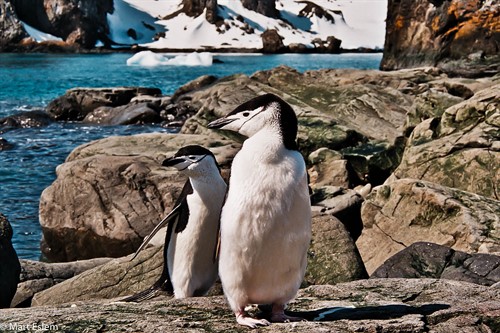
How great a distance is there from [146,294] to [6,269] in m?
1.35

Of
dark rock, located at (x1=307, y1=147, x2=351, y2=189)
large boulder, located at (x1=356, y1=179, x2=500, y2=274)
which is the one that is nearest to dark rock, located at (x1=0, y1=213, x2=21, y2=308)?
large boulder, located at (x1=356, y1=179, x2=500, y2=274)

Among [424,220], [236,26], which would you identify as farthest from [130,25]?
[424,220]

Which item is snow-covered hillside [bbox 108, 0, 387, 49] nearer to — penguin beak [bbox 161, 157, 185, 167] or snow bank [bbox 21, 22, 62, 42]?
snow bank [bbox 21, 22, 62, 42]

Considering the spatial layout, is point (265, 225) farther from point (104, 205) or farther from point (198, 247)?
point (104, 205)

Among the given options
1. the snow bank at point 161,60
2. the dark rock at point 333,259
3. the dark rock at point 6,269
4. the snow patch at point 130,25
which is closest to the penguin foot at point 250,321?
the dark rock at point 333,259

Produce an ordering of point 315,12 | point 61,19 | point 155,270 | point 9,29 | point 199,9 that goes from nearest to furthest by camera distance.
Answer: point 155,270, point 9,29, point 61,19, point 199,9, point 315,12

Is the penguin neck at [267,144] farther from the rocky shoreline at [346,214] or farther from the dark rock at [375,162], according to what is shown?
the dark rock at [375,162]

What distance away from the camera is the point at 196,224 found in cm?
498

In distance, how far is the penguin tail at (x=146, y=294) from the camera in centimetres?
519

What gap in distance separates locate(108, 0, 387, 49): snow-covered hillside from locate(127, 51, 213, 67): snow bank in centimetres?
3463

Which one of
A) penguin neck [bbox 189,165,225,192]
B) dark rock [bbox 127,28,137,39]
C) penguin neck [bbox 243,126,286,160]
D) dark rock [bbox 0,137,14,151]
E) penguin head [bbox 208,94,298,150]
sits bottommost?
dark rock [bbox 127,28,137,39]

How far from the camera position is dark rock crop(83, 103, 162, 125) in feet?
69.9

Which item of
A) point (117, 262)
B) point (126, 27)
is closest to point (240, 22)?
point (126, 27)

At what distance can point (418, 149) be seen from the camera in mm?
8602
